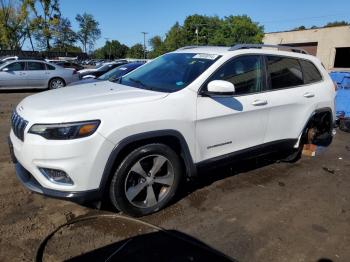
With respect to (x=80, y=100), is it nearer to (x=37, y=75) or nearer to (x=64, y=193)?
(x=64, y=193)

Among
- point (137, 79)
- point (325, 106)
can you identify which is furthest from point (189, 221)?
point (325, 106)

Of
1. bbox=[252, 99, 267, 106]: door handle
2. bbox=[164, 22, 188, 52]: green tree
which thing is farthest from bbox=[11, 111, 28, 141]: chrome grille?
bbox=[164, 22, 188, 52]: green tree

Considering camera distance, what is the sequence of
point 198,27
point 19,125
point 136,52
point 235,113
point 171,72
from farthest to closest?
point 136,52 → point 198,27 → point 171,72 → point 235,113 → point 19,125

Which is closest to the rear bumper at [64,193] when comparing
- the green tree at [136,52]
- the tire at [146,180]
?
the tire at [146,180]

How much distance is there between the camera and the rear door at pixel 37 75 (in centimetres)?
1570

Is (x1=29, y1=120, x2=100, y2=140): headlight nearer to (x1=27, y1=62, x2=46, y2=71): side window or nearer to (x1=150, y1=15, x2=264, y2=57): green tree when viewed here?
(x1=27, y1=62, x2=46, y2=71): side window

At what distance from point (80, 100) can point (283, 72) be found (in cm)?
279

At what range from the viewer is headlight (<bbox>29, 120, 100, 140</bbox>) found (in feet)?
10.6

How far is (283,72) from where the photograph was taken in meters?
4.98

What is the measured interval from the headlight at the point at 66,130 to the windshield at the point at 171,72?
3.45 ft

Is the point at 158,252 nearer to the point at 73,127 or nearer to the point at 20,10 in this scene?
the point at 73,127

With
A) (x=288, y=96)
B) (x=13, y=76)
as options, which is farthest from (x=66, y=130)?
(x=13, y=76)

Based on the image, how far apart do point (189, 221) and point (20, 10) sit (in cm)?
5535

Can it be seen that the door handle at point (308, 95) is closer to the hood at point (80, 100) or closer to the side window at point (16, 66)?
the hood at point (80, 100)
